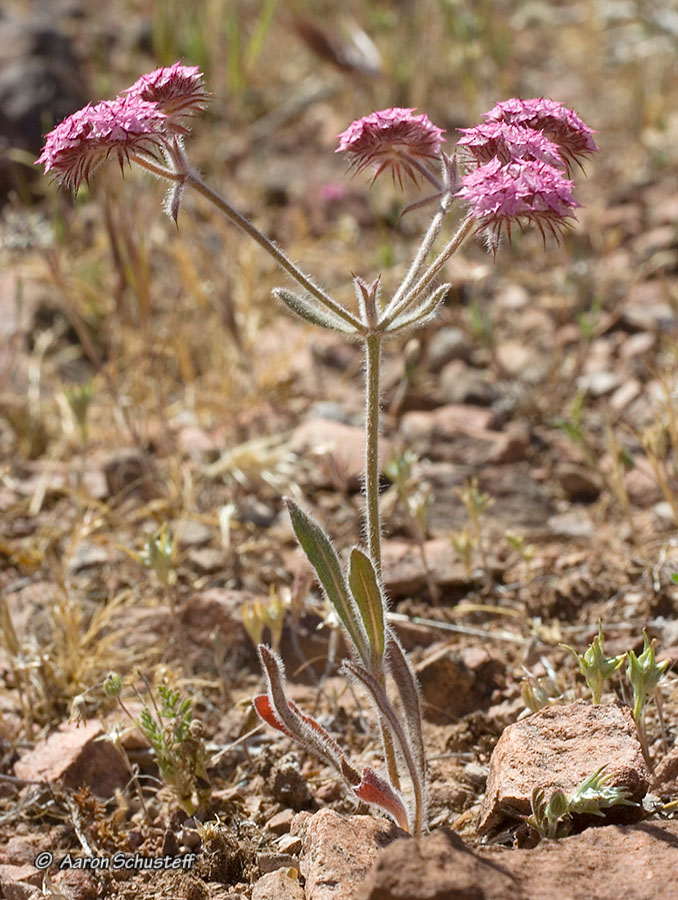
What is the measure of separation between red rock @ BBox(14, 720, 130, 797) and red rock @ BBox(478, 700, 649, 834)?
99 cm

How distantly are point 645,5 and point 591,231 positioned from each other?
1482mm

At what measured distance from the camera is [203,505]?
3.62 metres

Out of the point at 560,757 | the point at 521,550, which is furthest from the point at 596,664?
the point at 521,550

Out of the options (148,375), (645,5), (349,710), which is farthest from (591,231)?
(349,710)

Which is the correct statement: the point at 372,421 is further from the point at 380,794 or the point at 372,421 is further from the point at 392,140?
the point at 380,794

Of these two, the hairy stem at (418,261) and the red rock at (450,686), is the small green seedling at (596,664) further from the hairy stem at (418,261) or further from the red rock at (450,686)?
the hairy stem at (418,261)

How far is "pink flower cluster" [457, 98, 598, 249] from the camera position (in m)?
1.86

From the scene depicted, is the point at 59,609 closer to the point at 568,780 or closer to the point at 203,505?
the point at 203,505

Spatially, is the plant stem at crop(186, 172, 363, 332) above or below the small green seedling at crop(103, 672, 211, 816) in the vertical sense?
above

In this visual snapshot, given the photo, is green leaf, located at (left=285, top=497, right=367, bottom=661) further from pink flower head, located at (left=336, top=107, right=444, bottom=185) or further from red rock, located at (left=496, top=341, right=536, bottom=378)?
red rock, located at (left=496, top=341, right=536, bottom=378)

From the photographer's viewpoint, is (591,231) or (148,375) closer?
(148,375)

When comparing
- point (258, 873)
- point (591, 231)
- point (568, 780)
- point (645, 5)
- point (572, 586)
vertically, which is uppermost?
point (645, 5)

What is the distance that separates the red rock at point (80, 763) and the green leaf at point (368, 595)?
885mm

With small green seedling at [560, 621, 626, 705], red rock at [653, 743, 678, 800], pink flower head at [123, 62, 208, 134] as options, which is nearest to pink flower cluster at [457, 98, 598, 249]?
pink flower head at [123, 62, 208, 134]
